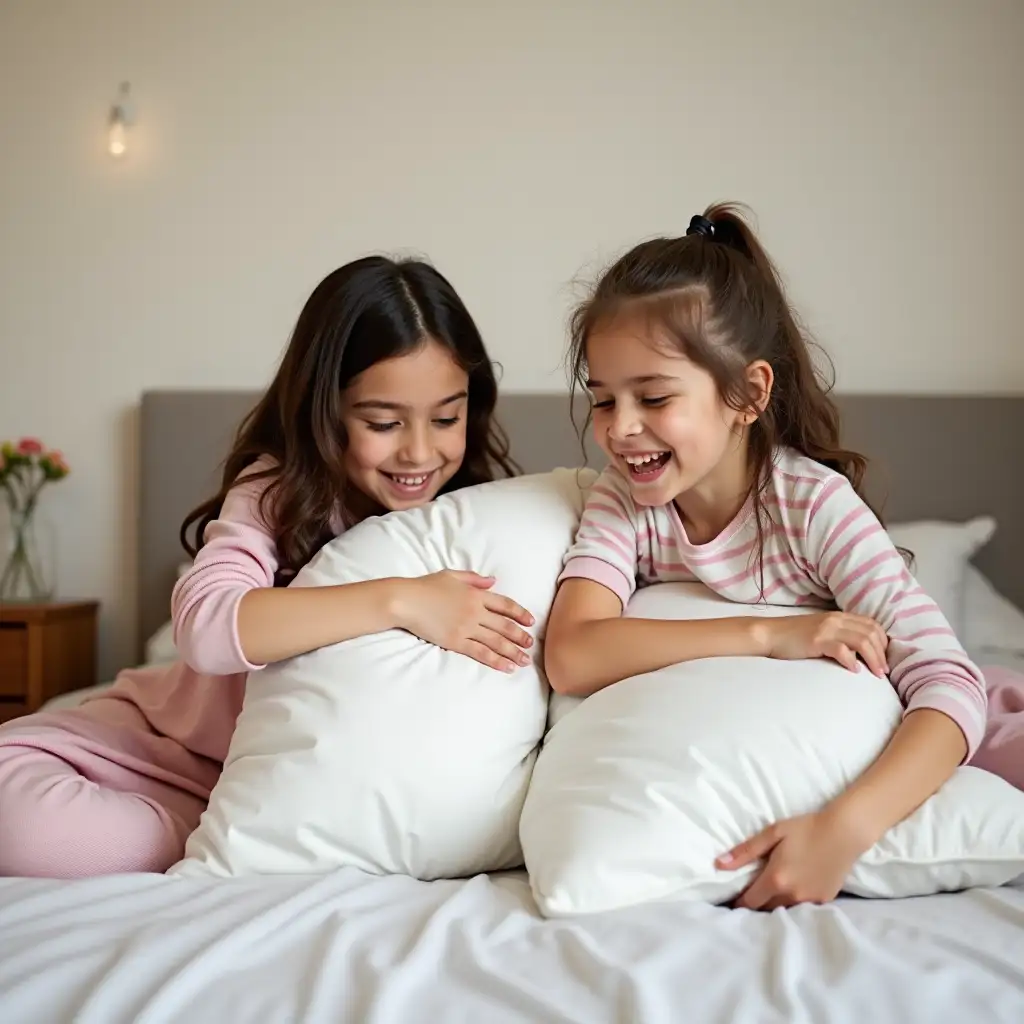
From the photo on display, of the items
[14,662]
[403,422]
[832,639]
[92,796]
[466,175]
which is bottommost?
[14,662]

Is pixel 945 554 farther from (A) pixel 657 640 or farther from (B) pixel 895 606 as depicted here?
(A) pixel 657 640

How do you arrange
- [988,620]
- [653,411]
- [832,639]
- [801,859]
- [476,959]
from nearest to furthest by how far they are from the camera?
[476,959]
[801,859]
[832,639]
[653,411]
[988,620]

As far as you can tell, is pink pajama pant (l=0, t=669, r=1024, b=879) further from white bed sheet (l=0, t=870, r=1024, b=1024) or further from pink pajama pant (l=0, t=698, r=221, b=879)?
white bed sheet (l=0, t=870, r=1024, b=1024)

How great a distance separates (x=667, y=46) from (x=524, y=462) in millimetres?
1089

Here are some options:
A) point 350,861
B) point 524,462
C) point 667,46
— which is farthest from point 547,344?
point 350,861

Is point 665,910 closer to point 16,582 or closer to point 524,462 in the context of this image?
point 524,462

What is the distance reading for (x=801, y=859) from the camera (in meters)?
0.89

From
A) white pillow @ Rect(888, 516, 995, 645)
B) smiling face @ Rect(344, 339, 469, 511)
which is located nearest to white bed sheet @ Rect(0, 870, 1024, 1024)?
smiling face @ Rect(344, 339, 469, 511)

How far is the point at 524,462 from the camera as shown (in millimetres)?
2578

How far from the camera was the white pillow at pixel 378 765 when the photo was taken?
3.19 feet

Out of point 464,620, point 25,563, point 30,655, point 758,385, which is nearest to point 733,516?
point 758,385

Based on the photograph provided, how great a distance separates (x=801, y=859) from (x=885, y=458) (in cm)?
175

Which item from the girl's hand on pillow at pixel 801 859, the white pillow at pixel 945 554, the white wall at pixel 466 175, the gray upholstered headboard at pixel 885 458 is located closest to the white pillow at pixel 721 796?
the girl's hand on pillow at pixel 801 859

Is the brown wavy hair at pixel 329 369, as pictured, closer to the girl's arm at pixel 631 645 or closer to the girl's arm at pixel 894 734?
the girl's arm at pixel 631 645
